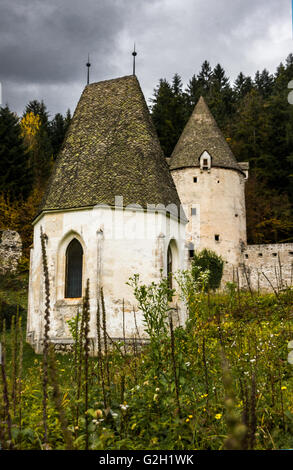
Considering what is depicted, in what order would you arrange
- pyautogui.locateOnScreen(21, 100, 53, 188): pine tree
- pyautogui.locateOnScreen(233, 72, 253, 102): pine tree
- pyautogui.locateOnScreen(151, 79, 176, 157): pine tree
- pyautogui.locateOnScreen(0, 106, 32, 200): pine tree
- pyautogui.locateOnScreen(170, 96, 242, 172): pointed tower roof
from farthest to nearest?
pyautogui.locateOnScreen(233, 72, 253, 102): pine tree < pyautogui.locateOnScreen(151, 79, 176, 157): pine tree < pyautogui.locateOnScreen(21, 100, 53, 188): pine tree < pyautogui.locateOnScreen(170, 96, 242, 172): pointed tower roof < pyautogui.locateOnScreen(0, 106, 32, 200): pine tree

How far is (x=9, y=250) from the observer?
80.9ft

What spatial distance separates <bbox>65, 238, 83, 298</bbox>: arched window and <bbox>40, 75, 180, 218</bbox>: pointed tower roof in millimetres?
1442

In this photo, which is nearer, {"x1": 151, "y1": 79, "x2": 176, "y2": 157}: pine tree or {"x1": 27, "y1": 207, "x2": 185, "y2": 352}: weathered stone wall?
{"x1": 27, "y1": 207, "x2": 185, "y2": 352}: weathered stone wall

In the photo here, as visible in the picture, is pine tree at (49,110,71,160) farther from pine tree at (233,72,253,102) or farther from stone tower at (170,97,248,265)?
pine tree at (233,72,253,102)

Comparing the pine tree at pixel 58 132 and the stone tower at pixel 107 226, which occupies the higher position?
the pine tree at pixel 58 132

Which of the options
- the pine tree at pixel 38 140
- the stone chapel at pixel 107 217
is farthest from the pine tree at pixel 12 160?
the stone chapel at pixel 107 217

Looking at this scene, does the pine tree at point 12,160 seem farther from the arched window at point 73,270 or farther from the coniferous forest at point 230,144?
the arched window at point 73,270

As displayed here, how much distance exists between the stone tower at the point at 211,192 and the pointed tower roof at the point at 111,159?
1560 cm

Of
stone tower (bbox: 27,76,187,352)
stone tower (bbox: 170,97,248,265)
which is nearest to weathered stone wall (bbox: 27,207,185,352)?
stone tower (bbox: 27,76,187,352)

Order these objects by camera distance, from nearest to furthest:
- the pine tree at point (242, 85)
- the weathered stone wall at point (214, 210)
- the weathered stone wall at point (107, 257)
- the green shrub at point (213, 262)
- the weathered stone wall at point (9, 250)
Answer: the weathered stone wall at point (107, 257) → the weathered stone wall at point (9, 250) → the green shrub at point (213, 262) → the weathered stone wall at point (214, 210) → the pine tree at point (242, 85)

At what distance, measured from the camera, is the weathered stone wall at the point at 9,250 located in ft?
79.1

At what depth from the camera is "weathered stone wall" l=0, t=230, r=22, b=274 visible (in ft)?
79.1

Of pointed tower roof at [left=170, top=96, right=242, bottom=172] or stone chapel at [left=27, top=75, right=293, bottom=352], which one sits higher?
pointed tower roof at [left=170, top=96, right=242, bottom=172]
